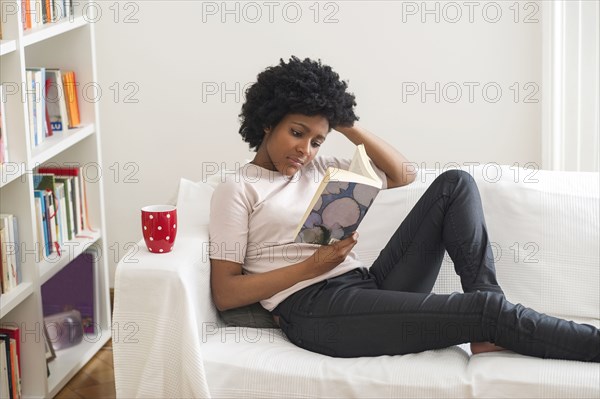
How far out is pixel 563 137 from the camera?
3.14 metres

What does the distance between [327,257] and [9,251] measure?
96 centimetres

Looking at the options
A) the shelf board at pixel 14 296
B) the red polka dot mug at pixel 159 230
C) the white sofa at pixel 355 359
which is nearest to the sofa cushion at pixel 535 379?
the white sofa at pixel 355 359

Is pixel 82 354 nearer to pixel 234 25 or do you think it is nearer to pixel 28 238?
Answer: pixel 28 238

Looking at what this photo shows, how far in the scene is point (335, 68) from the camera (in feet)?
10.7

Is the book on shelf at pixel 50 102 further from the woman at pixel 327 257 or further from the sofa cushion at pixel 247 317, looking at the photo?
the sofa cushion at pixel 247 317

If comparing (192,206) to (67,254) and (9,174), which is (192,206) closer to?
(9,174)

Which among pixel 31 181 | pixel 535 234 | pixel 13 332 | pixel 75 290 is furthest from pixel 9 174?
pixel 535 234

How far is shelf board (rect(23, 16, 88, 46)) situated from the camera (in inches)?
102

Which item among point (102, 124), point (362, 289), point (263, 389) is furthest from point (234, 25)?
point (263, 389)

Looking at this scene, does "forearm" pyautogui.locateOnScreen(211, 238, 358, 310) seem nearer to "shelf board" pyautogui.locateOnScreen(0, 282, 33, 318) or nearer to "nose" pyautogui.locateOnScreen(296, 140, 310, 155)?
"nose" pyautogui.locateOnScreen(296, 140, 310, 155)

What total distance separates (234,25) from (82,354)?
4.12ft

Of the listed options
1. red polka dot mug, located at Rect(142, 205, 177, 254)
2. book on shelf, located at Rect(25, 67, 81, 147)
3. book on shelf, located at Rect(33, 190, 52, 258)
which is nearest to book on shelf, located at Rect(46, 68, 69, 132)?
book on shelf, located at Rect(25, 67, 81, 147)

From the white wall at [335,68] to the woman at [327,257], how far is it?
37.8 inches

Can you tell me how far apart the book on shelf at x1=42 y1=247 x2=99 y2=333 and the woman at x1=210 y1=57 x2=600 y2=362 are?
1057 millimetres
